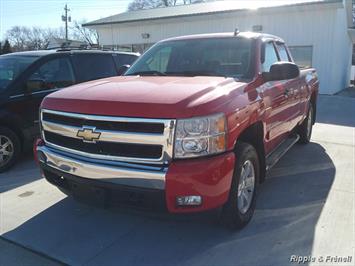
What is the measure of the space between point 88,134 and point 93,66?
4.14 m

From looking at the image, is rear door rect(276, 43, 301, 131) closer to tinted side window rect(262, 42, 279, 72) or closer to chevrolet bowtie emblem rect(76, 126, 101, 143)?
tinted side window rect(262, 42, 279, 72)

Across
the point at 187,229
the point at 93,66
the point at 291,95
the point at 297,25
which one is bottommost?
the point at 187,229

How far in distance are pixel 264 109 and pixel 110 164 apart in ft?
5.71

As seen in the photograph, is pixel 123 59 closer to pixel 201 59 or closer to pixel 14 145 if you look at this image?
pixel 14 145

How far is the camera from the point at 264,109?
389 centimetres

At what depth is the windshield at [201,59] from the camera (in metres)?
4.07

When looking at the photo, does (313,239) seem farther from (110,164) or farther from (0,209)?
(0,209)

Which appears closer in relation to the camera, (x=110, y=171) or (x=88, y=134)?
(x=110, y=171)

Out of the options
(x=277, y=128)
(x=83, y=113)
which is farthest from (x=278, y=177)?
(x=83, y=113)

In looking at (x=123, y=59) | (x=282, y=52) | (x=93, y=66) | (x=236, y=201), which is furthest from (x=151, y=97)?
(x=123, y=59)

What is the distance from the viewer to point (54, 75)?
632 cm

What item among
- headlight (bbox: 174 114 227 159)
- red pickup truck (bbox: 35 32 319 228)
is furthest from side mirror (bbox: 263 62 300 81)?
headlight (bbox: 174 114 227 159)

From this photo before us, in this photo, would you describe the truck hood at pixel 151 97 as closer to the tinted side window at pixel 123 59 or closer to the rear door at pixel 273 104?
the rear door at pixel 273 104

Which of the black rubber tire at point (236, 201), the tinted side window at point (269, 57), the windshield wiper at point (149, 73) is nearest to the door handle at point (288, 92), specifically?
the tinted side window at point (269, 57)
